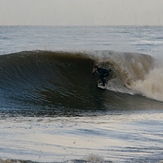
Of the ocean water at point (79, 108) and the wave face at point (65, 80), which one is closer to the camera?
the ocean water at point (79, 108)

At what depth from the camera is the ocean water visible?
7543mm

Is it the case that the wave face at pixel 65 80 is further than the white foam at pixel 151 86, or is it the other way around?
the white foam at pixel 151 86

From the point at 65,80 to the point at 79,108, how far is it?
3756 mm

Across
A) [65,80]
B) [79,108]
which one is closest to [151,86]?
[65,80]

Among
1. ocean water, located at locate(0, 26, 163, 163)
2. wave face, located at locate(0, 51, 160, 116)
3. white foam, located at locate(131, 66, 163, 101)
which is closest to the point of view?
ocean water, located at locate(0, 26, 163, 163)

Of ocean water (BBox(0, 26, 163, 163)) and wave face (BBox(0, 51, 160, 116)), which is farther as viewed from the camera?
wave face (BBox(0, 51, 160, 116))

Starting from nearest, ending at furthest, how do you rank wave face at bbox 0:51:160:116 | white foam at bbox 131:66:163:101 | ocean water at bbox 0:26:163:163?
ocean water at bbox 0:26:163:163 → wave face at bbox 0:51:160:116 → white foam at bbox 131:66:163:101

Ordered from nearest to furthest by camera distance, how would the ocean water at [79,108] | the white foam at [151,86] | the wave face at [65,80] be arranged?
1. the ocean water at [79,108]
2. the wave face at [65,80]
3. the white foam at [151,86]

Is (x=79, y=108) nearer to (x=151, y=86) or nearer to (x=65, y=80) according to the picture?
(x=65, y=80)

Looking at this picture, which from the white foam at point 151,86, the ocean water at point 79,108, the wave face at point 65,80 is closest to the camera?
the ocean water at point 79,108

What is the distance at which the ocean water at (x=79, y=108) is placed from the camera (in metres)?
7.54

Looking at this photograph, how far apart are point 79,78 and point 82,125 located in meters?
7.33

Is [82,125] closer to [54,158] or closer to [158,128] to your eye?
[158,128]

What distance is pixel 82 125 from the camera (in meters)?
9.97
